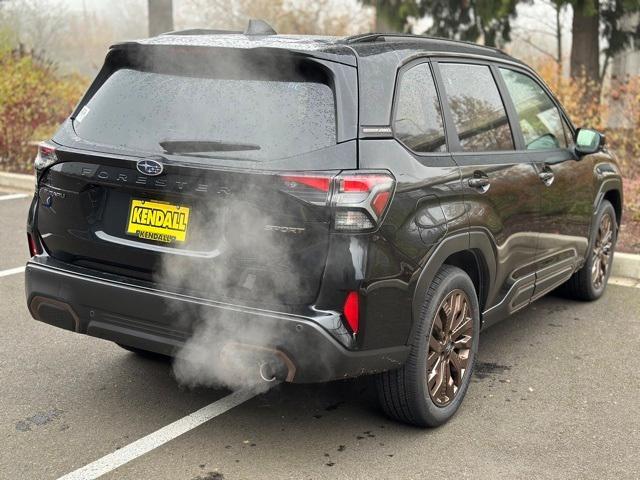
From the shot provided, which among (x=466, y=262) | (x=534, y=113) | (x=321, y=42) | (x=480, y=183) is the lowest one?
(x=466, y=262)

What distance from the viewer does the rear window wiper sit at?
3.30 meters

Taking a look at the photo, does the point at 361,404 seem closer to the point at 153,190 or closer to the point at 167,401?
the point at 167,401

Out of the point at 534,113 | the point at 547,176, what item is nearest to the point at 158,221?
the point at 547,176

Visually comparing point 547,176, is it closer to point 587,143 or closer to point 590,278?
point 587,143

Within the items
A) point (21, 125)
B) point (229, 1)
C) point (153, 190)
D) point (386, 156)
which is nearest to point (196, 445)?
point (153, 190)

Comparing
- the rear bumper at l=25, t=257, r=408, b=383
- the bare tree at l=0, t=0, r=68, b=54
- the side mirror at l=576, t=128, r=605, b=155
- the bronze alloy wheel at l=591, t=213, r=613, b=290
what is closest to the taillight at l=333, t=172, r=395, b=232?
the rear bumper at l=25, t=257, r=408, b=383

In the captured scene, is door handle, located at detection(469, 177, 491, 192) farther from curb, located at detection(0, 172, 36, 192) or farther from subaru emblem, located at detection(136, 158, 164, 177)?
curb, located at detection(0, 172, 36, 192)

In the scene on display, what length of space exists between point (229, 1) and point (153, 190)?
109 feet

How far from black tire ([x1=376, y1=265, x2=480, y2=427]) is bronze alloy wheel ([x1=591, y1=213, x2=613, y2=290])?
2505mm

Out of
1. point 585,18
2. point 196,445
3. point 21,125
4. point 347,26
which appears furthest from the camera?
point 347,26

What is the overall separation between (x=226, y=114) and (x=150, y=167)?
1.25 ft

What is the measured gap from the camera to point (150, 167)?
3379mm

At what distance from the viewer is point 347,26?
108 feet

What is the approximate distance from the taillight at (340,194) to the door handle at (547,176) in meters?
1.82
